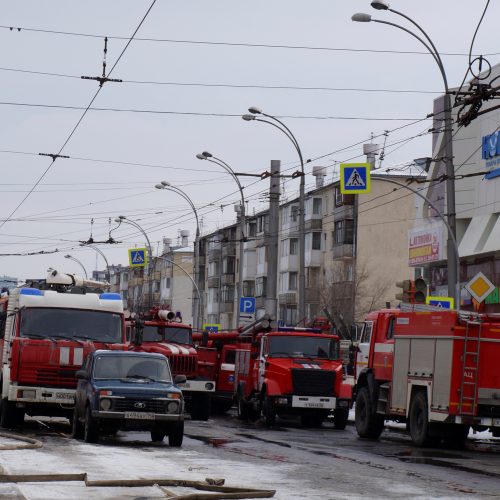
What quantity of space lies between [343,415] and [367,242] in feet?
179

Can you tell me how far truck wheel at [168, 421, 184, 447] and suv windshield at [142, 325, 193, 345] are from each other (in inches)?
529

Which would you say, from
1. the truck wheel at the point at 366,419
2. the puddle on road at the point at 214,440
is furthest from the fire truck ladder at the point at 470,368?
the puddle on road at the point at 214,440

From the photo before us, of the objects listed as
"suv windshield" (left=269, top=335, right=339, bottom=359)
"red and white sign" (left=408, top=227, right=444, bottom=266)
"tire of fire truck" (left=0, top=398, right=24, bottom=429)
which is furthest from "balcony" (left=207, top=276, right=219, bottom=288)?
"tire of fire truck" (left=0, top=398, right=24, bottom=429)

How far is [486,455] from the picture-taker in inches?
893

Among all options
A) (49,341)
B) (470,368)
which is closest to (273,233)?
(49,341)

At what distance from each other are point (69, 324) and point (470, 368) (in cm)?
794

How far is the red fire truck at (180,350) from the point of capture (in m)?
33.2

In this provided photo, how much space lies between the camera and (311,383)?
103 feet

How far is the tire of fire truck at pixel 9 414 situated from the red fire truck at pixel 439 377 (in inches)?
284

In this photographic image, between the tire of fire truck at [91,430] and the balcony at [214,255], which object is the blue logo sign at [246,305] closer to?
the tire of fire truck at [91,430]

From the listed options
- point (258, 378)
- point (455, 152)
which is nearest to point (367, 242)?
point (455, 152)

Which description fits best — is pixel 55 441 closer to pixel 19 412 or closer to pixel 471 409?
pixel 19 412

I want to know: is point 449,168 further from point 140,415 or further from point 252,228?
point 252,228

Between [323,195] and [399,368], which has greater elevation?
[323,195]
